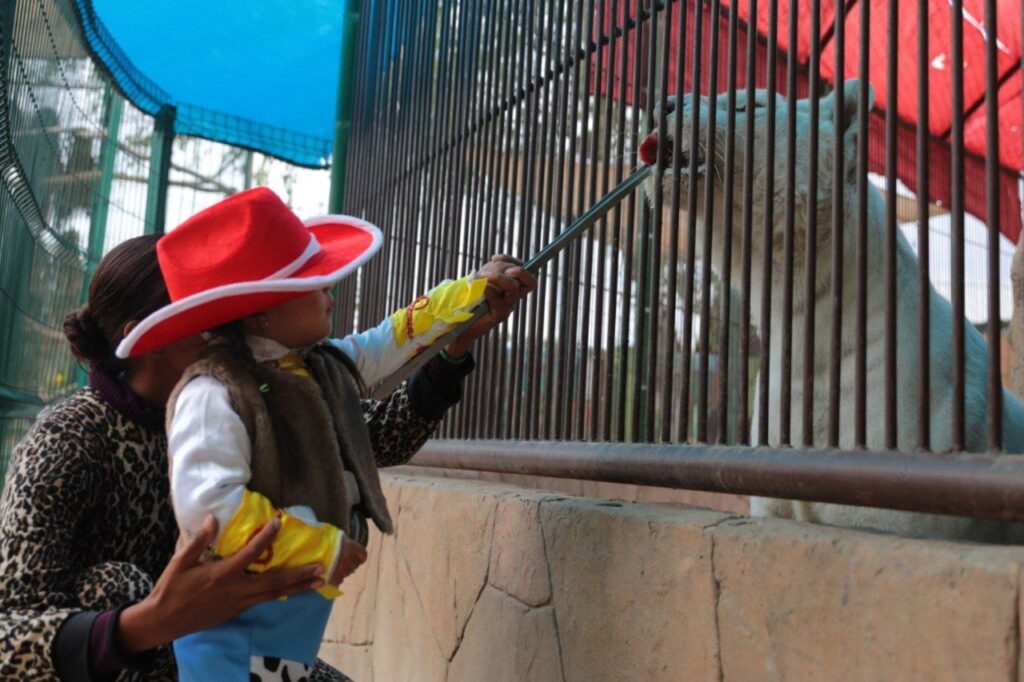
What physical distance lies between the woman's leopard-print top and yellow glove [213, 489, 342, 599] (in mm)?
395

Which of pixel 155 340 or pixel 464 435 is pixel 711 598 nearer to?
pixel 155 340

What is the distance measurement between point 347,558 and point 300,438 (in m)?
0.32

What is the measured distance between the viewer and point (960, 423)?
4.89 feet

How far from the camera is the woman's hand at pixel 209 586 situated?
5.10ft

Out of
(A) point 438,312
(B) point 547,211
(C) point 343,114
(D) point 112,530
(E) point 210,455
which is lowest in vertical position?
(D) point 112,530

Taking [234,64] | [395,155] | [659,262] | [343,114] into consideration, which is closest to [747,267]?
[659,262]

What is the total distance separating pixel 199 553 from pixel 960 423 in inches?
46.9

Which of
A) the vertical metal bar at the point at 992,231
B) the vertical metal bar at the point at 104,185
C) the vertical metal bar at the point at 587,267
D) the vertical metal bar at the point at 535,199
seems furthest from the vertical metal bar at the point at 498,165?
the vertical metal bar at the point at 104,185

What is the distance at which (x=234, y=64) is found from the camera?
658 cm

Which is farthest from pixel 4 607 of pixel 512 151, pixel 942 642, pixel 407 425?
pixel 512 151

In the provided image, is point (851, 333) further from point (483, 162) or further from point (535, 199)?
point (483, 162)

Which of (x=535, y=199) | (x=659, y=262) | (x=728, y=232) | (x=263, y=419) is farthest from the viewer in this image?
(x=535, y=199)

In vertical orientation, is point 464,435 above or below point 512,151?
below

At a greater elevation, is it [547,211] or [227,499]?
[547,211]
